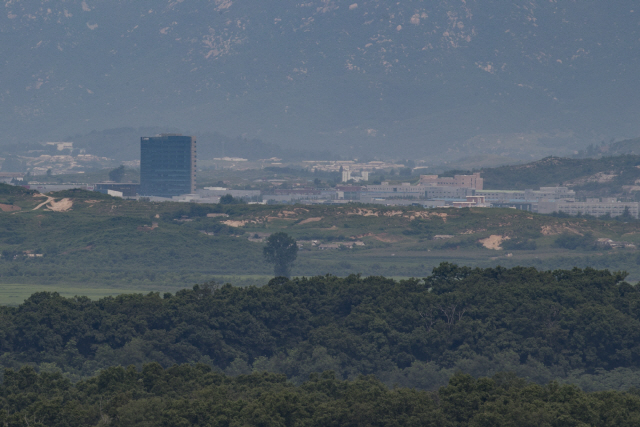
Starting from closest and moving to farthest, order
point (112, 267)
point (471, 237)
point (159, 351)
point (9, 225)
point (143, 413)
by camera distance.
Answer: point (143, 413)
point (159, 351)
point (112, 267)
point (9, 225)
point (471, 237)

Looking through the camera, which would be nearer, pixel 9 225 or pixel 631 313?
pixel 631 313

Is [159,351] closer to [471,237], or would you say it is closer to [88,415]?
[88,415]

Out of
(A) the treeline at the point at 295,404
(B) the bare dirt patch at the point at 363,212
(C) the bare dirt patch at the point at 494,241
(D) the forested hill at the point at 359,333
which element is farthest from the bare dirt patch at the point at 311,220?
(A) the treeline at the point at 295,404

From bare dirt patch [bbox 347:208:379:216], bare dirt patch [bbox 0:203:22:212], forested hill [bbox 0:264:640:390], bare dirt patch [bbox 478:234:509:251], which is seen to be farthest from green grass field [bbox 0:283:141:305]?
bare dirt patch [bbox 347:208:379:216]

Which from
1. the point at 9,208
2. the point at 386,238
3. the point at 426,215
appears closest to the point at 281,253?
the point at 386,238

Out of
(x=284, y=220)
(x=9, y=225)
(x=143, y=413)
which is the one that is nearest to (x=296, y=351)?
(x=143, y=413)

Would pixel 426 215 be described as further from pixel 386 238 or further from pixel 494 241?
pixel 494 241

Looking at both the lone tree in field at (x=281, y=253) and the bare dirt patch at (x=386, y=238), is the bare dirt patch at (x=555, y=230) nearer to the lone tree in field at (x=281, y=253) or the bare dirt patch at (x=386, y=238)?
the bare dirt patch at (x=386, y=238)
